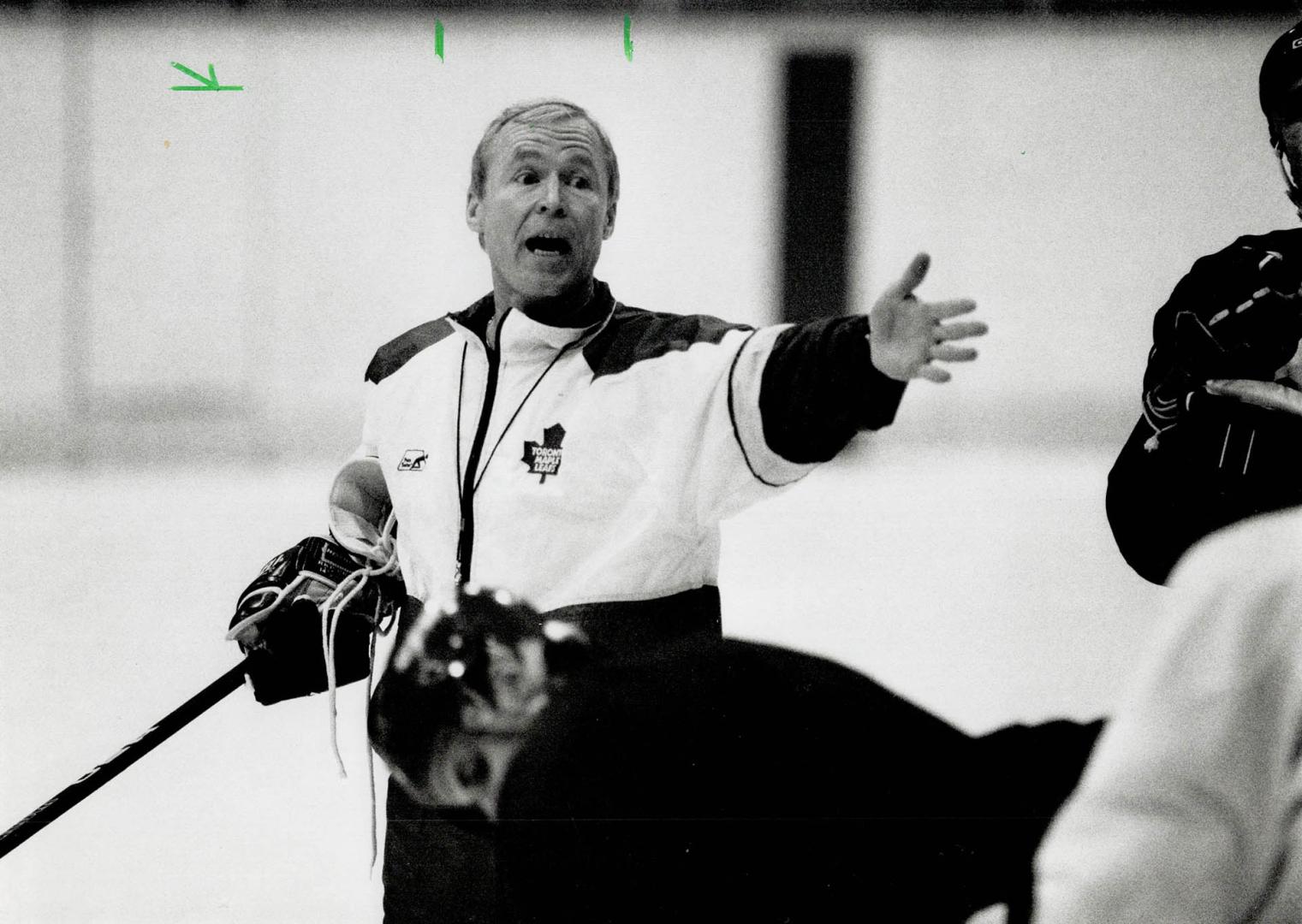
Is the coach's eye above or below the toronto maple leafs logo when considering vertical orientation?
below

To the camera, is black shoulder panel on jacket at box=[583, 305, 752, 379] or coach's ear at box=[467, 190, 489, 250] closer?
black shoulder panel on jacket at box=[583, 305, 752, 379]

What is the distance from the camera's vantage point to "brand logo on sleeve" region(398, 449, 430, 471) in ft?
5.91

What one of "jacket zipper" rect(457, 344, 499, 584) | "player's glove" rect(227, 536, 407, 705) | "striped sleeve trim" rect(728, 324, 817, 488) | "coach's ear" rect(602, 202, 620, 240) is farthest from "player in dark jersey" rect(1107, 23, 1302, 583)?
"player's glove" rect(227, 536, 407, 705)

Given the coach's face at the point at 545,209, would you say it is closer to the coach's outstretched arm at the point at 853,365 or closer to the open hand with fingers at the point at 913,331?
the coach's outstretched arm at the point at 853,365

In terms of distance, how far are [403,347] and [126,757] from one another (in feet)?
2.18

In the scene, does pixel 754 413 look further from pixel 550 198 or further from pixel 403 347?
pixel 403 347

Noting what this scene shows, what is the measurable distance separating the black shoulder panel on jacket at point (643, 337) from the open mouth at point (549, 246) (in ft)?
0.33

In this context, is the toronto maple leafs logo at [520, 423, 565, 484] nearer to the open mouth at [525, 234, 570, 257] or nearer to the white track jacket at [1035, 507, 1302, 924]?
the open mouth at [525, 234, 570, 257]

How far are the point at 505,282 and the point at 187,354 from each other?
1.61ft

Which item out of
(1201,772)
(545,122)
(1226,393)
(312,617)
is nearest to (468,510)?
(312,617)

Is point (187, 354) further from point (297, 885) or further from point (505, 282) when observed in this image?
point (297, 885)

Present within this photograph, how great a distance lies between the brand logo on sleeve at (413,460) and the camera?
1.80 metres

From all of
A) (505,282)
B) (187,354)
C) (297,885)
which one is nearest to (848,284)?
(505,282)

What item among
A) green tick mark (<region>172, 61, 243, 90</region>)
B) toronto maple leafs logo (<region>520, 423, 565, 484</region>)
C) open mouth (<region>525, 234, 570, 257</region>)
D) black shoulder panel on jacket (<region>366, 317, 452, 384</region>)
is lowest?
toronto maple leafs logo (<region>520, 423, 565, 484</region>)
